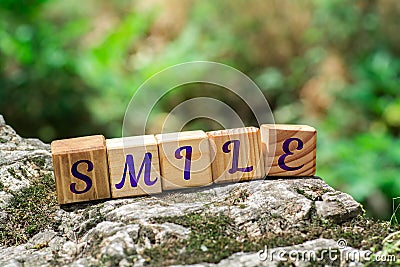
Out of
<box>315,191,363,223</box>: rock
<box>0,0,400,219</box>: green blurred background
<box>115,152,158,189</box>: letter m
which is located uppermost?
<box>0,0,400,219</box>: green blurred background

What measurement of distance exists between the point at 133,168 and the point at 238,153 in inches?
12.6

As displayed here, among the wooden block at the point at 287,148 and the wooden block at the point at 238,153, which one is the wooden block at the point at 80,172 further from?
the wooden block at the point at 287,148

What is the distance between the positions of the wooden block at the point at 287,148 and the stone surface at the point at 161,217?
4 cm

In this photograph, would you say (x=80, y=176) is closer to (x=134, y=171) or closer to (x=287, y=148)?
(x=134, y=171)

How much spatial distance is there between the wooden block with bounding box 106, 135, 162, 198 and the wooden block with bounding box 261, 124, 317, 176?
0.34 metres

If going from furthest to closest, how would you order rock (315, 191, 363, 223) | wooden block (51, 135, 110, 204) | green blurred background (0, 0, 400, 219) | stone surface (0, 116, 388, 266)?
green blurred background (0, 0, 400, 219) → wooden block (51, 135, 110, 204) → rock (315, 191, 363, 223) → stone surface (0, 116, 388, 266)

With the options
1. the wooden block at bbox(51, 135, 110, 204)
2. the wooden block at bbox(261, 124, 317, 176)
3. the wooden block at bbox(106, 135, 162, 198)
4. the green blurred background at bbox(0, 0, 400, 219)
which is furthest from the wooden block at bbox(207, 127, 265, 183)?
the green blurred background at bbox(0, 0, 400, 219)

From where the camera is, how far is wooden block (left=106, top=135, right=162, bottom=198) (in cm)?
176

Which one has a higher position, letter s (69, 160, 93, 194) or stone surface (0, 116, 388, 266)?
letter s (69, 160, 93, 194)

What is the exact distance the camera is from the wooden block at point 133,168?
176 cm

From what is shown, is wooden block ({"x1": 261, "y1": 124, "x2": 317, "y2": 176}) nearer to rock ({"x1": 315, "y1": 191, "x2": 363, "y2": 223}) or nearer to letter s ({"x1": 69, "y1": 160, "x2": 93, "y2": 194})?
rock ({"x1": 315, "y1": 191, "x2": 363, "y2": 223})

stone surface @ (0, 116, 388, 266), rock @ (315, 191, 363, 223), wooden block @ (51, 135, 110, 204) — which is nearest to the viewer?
stone surface @ (0, 116, 388, 266)

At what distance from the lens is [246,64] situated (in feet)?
21.0

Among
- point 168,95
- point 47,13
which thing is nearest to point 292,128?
point 168,95
